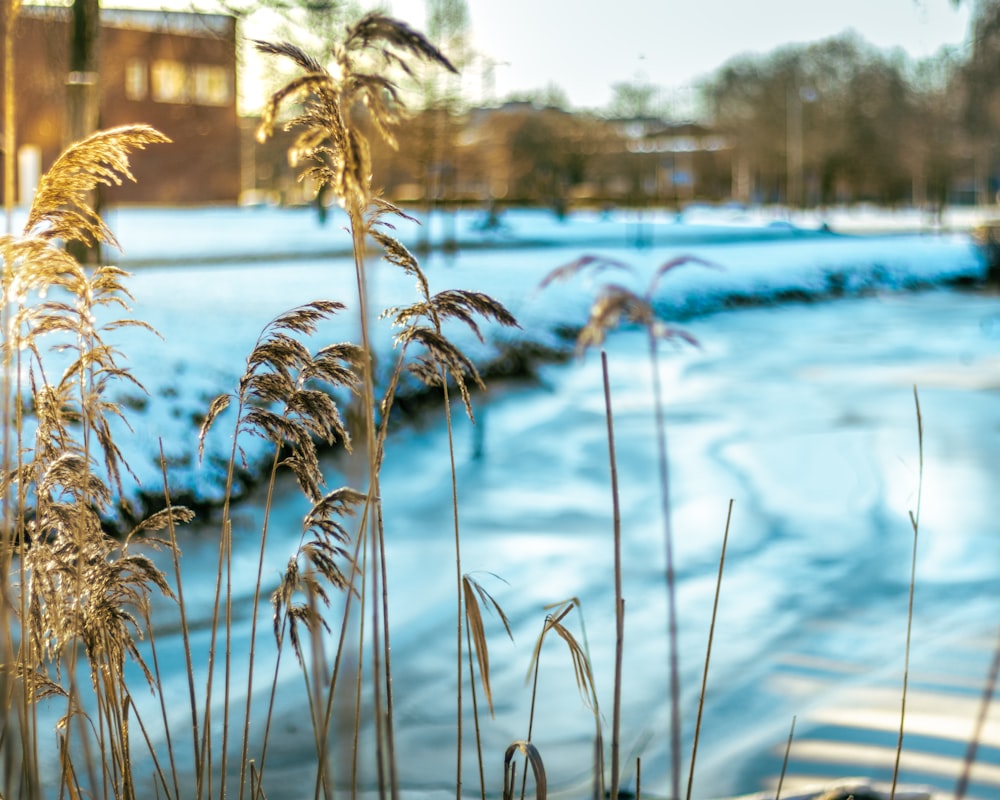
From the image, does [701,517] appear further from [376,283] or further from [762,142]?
[762,142]

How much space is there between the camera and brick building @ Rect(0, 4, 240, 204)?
44.4 ft

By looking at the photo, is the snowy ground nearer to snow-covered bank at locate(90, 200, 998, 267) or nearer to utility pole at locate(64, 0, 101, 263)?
utility pole at locate(64, 0, 101, 263)

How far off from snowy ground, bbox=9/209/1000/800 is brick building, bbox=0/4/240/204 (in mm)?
2246

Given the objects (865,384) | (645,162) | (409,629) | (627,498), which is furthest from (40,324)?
(645,162)

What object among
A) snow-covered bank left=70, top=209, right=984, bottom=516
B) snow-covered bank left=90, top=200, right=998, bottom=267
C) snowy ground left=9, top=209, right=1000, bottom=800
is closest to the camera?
snowy ground left=9, top=209, right=1000, bottom=800

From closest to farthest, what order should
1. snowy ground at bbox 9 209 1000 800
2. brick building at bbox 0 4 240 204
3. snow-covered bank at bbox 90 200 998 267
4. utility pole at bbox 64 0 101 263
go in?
snowy ground at bbox 9 209 1000 800 → utility pole at bbox 64 0 101 263 → brick building at bbox 0 4 240 204 → snow-covered bank at bbox 90 200 998 267

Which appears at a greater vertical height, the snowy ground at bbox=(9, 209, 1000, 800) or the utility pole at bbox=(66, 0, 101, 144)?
the utility pole at bbox=(66, 0, 101, 144)

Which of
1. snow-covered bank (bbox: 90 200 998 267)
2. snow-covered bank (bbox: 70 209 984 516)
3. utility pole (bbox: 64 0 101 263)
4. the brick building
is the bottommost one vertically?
snow-covered bank (bbox: 70 209 984 516)

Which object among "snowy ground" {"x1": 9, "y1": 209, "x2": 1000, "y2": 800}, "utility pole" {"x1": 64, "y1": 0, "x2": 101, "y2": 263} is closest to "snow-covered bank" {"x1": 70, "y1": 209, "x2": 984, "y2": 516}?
"snowy ground" {"x1": 9, "y1": 209, "x2": 1000, "y2": 800}

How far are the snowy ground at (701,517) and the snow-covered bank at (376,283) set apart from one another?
6cm

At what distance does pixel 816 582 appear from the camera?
19.9 ft

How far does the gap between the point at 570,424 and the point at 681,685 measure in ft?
18.2

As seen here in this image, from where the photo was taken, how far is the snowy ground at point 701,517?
4.28 metres

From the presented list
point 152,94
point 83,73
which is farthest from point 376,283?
point 152,94
